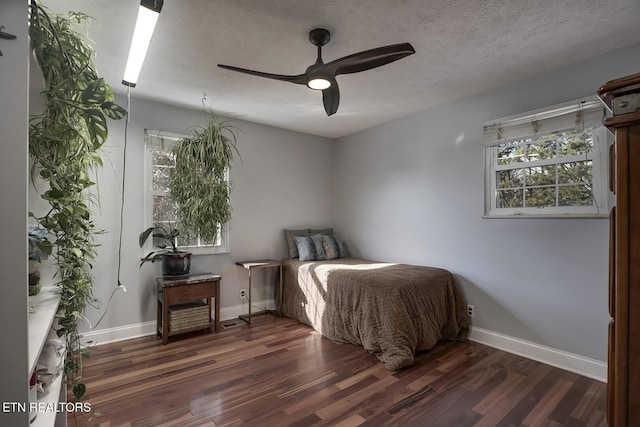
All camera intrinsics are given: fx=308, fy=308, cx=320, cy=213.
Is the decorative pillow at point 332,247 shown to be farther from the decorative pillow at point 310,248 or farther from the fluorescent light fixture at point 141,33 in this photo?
A: the fluorescent light fixture at point 141,33

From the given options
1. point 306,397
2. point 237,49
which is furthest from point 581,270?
point 237,49

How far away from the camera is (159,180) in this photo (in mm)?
3398

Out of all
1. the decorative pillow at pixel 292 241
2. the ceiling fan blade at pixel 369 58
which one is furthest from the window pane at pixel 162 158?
the ceiling fan blade at pixel 369 58

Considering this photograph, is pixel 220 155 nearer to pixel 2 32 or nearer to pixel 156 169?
pixel 156 169

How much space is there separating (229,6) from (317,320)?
2.93 metres

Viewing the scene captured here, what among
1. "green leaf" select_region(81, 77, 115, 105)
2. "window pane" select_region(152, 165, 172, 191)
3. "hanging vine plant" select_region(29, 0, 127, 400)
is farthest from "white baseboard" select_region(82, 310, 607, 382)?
"green leaf" select_region(81, 77, 115, 105)

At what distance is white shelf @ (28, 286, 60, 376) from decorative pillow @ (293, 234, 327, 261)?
268cm

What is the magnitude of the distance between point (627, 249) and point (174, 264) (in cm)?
337

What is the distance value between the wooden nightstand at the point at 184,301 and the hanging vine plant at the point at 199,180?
19.1 inches

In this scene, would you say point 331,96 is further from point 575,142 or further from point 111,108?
point 575,142

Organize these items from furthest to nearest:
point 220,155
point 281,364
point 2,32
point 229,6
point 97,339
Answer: point 220,155, point 97,339, point 281,364, point 229,6, point 2,32

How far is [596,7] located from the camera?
1.82 m

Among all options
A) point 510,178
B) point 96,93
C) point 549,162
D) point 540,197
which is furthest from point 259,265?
point 549,162

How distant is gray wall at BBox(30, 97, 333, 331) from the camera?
3.06 metres
